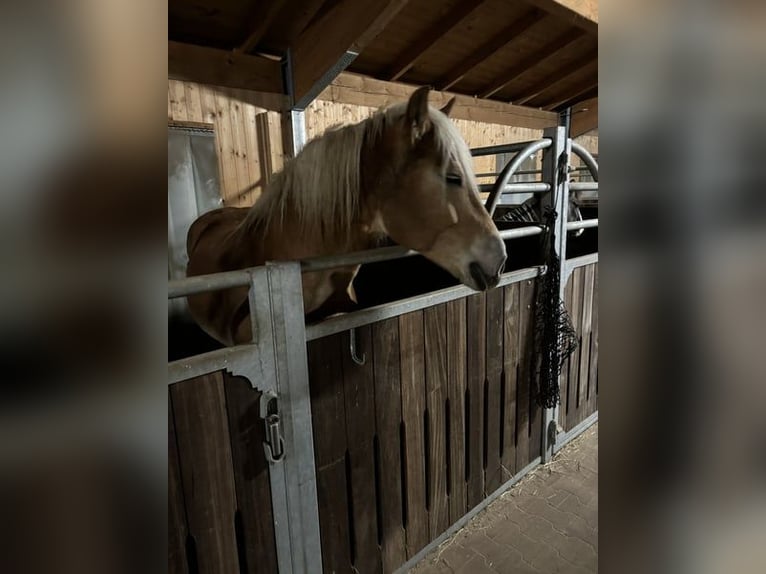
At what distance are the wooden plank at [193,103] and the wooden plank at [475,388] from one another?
247 centimetres

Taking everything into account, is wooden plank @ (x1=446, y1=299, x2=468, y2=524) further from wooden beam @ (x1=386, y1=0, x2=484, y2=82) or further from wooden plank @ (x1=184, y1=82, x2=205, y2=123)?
wooden beam @ (x1=386, y1=0, x2=484, y2=82)

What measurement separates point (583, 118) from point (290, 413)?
6115 millimetres

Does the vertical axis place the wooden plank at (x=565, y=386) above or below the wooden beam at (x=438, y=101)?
below

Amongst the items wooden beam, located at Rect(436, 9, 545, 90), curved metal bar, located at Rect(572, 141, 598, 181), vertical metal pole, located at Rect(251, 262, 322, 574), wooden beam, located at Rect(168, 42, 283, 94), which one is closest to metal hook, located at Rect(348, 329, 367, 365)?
vertical metal pole, located at Rect(251, 262, 322, 574)

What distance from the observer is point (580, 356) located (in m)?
2.03

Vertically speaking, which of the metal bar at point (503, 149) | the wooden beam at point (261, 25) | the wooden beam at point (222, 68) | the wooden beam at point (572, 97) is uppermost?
the wooden beam at point (572, 97)

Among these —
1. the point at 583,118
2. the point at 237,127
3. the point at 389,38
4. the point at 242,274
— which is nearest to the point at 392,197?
the point at 242,274

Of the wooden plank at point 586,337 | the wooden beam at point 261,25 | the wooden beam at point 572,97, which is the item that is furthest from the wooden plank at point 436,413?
the wooden beam at point 572,97

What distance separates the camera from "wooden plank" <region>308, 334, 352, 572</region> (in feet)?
3.32

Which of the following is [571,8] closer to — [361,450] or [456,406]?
[456,406]

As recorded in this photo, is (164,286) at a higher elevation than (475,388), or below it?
higher

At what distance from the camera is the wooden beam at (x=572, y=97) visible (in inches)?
205

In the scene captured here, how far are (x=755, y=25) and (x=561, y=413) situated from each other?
2.04 m

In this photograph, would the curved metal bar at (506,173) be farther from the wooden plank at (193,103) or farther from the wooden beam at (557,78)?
the wooden beam at (557,78)
